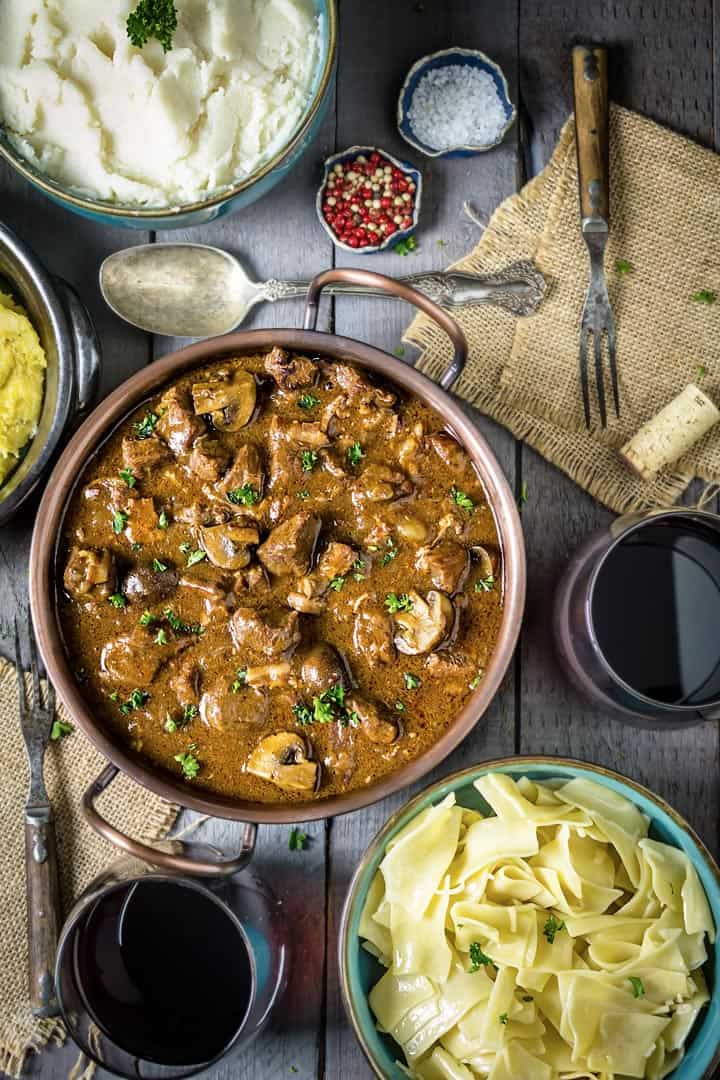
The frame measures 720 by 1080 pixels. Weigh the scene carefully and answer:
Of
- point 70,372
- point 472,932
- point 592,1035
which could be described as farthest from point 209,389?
point 592,1035

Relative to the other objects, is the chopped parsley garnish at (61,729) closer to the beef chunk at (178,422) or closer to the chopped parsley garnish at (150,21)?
the beef chunk at (178,422)

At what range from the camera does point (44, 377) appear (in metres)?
3.54

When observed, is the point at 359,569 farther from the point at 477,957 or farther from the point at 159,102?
the point at 159,102

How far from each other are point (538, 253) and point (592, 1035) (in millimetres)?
2647

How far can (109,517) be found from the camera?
331 centimetres

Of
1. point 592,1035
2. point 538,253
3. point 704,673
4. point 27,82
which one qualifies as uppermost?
point 27,82

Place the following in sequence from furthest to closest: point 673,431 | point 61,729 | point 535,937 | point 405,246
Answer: point 405,246, point 61,729, point 673,431, point 535,937

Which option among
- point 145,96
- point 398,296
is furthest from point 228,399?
point 145,96

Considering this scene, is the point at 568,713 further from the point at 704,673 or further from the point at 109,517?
the point at 109,517

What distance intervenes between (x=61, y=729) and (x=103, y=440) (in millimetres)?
1108

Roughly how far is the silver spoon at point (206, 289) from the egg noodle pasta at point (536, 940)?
1.72m

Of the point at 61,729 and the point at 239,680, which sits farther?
the point at 61,729

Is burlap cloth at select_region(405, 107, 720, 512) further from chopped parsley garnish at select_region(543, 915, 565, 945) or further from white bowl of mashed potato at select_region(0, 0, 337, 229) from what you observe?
chopped parsley garnish at select_region(543, 915, 565, 945)

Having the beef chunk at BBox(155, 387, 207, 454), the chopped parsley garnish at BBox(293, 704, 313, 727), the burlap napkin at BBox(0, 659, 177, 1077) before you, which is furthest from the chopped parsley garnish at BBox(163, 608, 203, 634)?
the burlap napkin at BBox(0, 659, 177, 1077)
